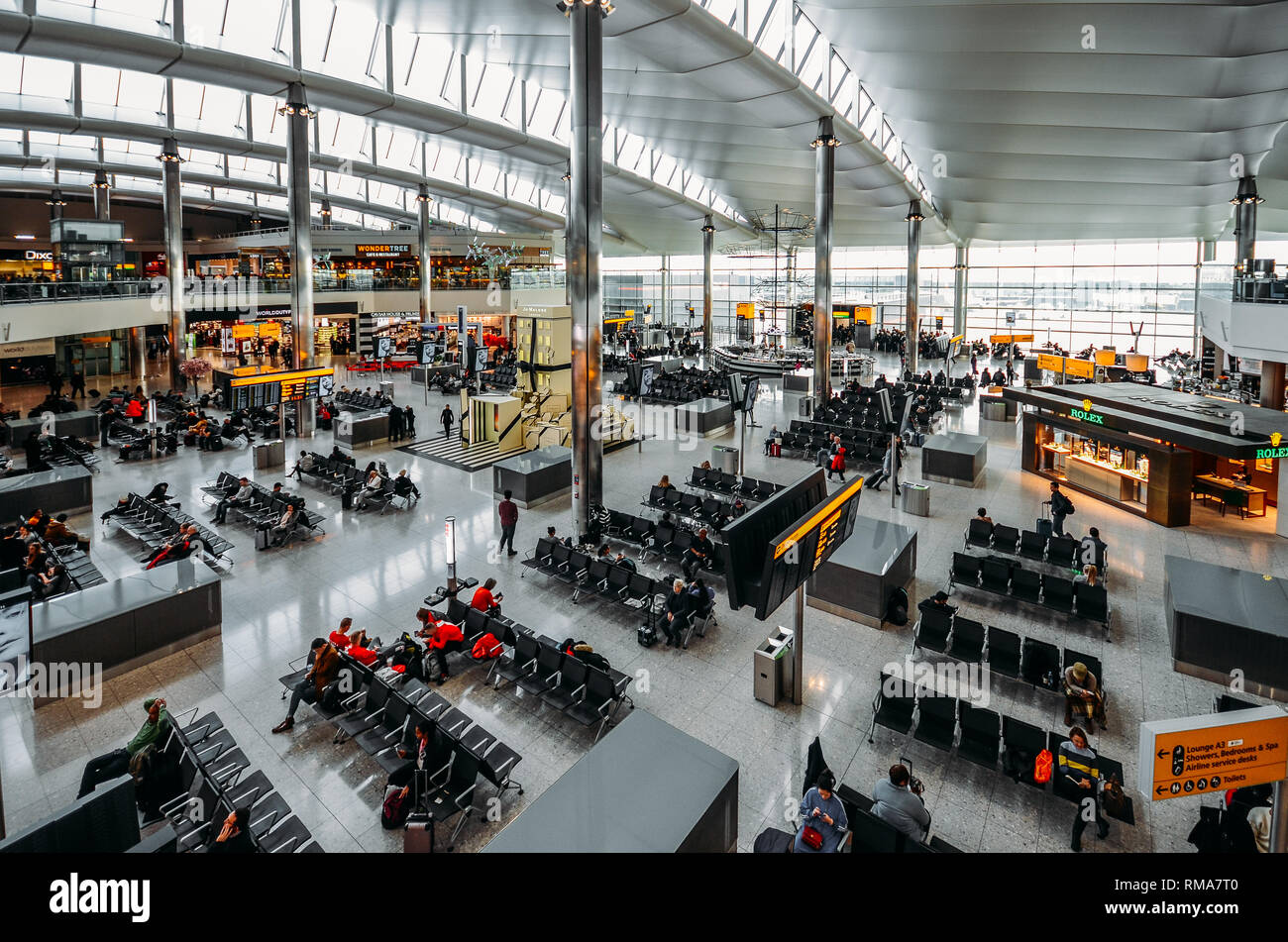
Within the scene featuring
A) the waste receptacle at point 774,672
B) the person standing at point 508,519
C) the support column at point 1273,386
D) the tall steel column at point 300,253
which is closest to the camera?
the waste receptacle at point 774,672

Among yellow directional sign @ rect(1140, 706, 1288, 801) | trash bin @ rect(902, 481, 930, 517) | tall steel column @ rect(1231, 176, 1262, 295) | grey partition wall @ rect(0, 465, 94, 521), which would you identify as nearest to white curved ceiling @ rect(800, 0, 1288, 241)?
tall steel column @ rect(1231, 176, 1262, 295)

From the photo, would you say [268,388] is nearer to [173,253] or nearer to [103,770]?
[103,770]

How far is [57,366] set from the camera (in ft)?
114

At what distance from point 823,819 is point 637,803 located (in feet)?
5.07

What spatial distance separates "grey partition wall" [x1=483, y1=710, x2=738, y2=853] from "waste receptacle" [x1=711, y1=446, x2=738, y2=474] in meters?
12.0

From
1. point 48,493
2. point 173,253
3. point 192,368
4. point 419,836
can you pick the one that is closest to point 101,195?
point 173,253

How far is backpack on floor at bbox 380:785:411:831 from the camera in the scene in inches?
238

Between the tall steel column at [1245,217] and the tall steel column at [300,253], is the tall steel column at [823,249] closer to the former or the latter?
the tall steel column at [1245,217]

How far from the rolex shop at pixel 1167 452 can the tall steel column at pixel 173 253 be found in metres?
33.4

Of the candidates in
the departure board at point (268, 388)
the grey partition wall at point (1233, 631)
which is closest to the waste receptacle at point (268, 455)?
the departure board at point (268, 388)

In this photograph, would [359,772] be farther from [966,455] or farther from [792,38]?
[792,38]

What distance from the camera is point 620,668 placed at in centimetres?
875

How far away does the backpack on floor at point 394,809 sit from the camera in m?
6.04

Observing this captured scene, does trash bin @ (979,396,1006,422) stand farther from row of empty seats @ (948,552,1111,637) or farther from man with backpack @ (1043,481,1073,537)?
row of empty seats @ (948,552,1111,637)
